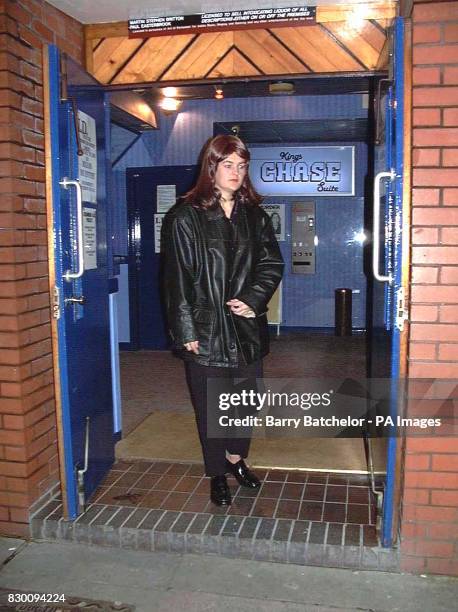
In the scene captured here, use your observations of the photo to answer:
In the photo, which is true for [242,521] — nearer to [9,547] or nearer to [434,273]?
[9,547]

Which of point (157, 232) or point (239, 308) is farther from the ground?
point (157, 232)

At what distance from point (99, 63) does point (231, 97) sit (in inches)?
177

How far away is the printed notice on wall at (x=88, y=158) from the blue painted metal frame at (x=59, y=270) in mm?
307

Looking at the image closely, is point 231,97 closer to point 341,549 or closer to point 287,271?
point 287,271

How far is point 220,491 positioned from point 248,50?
7.32ft

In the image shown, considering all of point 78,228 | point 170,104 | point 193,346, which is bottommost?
point 193,346

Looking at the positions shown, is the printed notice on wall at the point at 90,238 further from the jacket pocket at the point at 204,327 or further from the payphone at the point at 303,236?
the payphone at the point at 303,236

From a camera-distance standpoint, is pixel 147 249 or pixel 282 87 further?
pixel 147 249

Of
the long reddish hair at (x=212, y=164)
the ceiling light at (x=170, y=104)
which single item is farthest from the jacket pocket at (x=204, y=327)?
the ceiling light at (x=170, y=104)

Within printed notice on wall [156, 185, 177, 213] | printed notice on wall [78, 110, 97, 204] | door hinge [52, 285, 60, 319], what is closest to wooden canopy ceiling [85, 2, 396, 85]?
printed notice on wall [78, 110, 97, 204]

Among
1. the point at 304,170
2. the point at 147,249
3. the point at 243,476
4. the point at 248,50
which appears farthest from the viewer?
the point at 304,170

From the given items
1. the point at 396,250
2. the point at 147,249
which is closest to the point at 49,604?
the point at 396,250

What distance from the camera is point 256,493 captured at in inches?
120

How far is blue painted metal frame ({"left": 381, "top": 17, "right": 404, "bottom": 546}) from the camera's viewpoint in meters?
2.23
